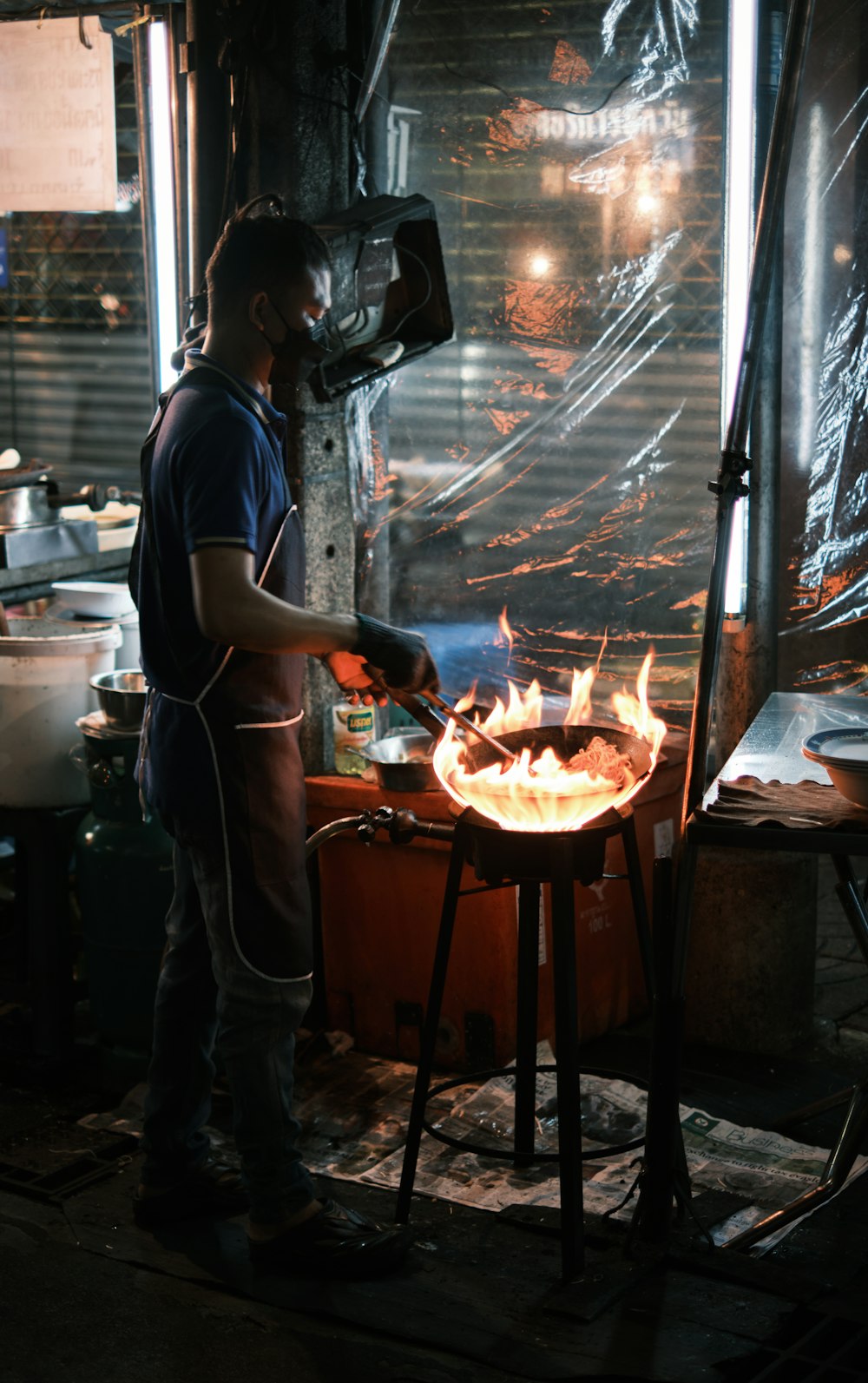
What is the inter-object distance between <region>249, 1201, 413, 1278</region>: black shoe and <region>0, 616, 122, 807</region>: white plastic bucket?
Answer: 71.1 inches

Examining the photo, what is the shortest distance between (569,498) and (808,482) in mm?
834

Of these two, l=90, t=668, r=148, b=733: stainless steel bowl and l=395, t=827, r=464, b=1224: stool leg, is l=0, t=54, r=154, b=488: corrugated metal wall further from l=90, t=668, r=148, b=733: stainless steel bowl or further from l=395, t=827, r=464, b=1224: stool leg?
l=395, t=827, r=464, b=1224: stool leg

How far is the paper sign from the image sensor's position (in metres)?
5.33

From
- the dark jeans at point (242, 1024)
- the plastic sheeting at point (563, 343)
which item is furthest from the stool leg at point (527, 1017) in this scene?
the plastic sheeting at point (563, 343)

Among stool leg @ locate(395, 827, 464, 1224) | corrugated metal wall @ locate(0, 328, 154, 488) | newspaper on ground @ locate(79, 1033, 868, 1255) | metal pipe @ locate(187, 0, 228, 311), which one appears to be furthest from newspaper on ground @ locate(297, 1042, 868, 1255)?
corrugated metal wall @ locate(0, 328, 154, 488)

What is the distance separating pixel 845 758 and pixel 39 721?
2.76m

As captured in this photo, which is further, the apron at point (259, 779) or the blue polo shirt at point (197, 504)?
the apron at point (259, 779)

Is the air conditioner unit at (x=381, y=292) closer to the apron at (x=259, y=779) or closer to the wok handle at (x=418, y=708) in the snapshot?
the apron at (x=259, y=779)

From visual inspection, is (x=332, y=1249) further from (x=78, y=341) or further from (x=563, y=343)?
(x=78, y=341)

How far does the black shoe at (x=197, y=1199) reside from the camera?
12.3 ft

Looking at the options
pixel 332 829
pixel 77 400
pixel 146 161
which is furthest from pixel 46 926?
pixel 77 400

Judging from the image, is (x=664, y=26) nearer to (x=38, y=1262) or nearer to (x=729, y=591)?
(x=729, y=591)

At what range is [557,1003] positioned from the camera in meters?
3.40

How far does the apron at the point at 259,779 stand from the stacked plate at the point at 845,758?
1.26m
